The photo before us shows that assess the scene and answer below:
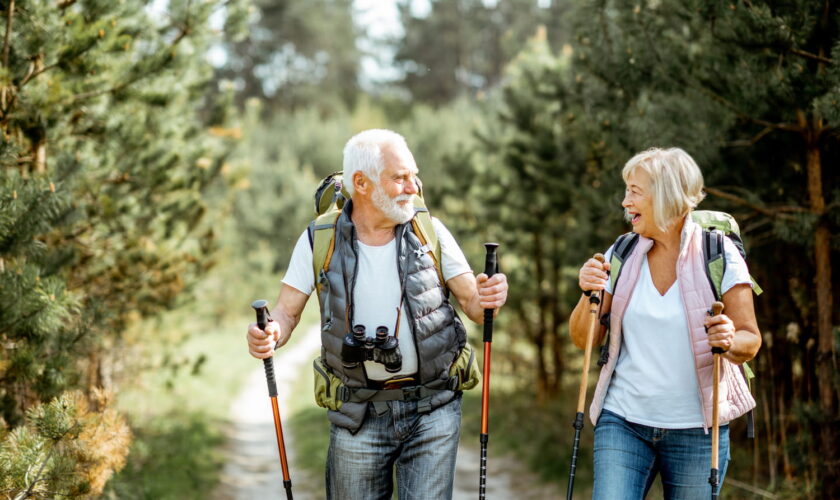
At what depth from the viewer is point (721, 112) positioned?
507cm

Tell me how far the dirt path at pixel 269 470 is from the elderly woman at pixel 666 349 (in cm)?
417

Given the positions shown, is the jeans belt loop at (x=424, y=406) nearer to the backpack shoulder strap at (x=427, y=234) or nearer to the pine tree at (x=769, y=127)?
the backpack shoulder strap at (x=427, y=234)

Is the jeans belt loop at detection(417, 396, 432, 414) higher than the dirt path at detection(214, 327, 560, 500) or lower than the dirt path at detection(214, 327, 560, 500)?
higher

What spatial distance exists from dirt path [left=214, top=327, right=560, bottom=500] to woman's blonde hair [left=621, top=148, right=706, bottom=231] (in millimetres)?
4577

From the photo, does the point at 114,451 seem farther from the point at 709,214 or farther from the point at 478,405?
the point at 478,405

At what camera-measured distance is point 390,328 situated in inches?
138

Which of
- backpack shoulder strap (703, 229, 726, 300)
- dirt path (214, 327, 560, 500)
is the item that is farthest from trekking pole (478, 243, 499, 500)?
dirt path (214, 327, 560, 500)

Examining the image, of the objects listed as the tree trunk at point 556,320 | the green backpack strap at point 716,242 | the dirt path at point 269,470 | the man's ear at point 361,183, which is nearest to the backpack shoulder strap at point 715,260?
the green backpack strap at point 716,242

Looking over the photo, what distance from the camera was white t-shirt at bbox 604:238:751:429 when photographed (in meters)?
3.27

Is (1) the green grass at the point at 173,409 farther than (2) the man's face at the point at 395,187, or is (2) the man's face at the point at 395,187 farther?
(1) the green grass at the point at 173,409

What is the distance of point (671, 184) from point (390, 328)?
1.27 metres

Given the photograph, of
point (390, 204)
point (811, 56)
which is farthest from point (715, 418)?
point (811, 56)

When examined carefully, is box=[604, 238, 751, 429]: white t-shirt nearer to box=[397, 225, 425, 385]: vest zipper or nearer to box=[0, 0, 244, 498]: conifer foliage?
box=[397, 225, 425, 385]: vest zipper

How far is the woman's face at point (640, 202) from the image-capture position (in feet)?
11.0
